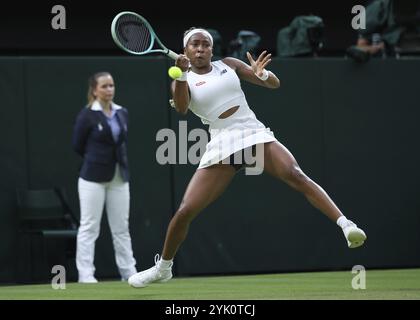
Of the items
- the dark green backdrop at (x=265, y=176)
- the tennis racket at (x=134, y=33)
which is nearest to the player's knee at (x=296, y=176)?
the tennis racket at (x=134, y=33)

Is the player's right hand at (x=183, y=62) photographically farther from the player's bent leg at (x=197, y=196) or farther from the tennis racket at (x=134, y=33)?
the player's bent leg at (x=197, y=196)

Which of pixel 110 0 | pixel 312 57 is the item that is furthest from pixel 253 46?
pixel 110 0

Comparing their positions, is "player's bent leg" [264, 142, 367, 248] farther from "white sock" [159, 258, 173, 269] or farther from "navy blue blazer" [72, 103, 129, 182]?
"navy blue blazer" [72, 103, 129, 182]

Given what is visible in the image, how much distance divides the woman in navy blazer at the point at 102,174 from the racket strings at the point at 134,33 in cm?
316

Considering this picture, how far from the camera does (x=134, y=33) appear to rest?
924 cm

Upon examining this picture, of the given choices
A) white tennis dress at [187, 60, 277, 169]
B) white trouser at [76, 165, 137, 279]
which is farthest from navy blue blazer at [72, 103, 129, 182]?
white tennis dress at [187, 60, 277, 169]

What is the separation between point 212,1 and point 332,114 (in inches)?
134

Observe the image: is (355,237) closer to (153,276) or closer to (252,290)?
(252,290)

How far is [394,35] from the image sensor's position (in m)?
14.9

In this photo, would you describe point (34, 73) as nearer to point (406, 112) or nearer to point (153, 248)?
point (153, 248)

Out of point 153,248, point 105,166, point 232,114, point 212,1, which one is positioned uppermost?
point 212,1
